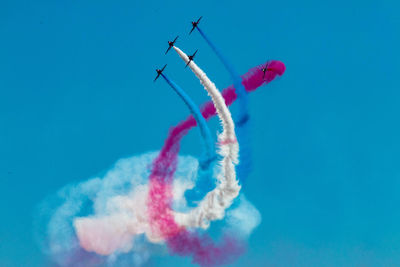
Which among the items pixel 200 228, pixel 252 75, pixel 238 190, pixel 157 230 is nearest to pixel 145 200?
pixel 157 230

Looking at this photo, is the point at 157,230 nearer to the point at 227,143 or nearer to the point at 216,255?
the point at 216,255

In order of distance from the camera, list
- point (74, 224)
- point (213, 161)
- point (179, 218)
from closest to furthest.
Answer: point (213, 161) → point (179, 218) → point (74, 224)

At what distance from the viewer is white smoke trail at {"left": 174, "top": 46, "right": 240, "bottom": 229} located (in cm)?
3506

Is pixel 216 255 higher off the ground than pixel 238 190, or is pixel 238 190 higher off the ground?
pixel 238 190

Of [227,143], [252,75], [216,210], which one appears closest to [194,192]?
[216,210]

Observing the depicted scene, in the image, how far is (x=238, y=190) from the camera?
3647 cm

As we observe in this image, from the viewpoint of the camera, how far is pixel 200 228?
37719 millimetres

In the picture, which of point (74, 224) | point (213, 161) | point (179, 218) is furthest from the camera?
point (74, 224)

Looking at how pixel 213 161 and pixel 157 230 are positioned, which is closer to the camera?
pixel 213 161

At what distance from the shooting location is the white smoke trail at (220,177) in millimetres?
35062

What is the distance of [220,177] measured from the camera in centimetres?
3612

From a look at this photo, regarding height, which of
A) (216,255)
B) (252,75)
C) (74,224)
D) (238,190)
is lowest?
(74,224)

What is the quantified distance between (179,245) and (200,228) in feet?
8.07

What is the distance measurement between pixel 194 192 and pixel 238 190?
11.2 feet
